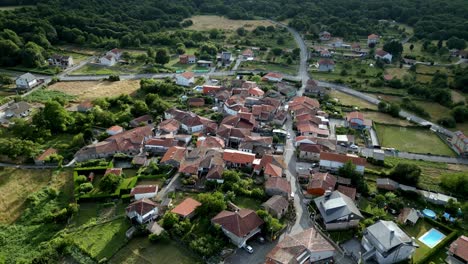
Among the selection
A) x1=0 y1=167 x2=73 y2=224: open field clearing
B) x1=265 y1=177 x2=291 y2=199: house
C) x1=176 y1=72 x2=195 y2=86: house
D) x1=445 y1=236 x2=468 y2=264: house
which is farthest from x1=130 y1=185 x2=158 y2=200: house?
x1=176 y1=72 x2=195 y2=86: house

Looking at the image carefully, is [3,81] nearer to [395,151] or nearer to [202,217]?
[202,217]

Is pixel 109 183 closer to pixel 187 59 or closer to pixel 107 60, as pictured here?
pixel 187 59

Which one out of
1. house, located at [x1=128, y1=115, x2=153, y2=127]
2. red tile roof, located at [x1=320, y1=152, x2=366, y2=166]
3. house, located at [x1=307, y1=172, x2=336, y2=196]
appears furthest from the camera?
house, located at [x1=128, y1=115, x2=153, y2=127]

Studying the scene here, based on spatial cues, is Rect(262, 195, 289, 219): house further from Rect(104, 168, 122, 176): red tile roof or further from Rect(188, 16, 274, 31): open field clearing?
Rect(188, 16, 274, 31): open field clearing

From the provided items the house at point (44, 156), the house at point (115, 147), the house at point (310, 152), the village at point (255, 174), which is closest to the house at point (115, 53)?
the village at point (255, 174)

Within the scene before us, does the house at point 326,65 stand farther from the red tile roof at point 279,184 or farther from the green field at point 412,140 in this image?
the red tile roof at point 279,184

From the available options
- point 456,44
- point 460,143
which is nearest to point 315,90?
point 460,143

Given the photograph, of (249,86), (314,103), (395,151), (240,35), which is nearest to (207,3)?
(240,35)
